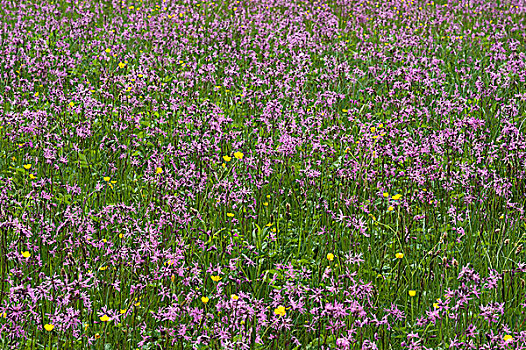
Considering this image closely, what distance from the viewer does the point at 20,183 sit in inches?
211

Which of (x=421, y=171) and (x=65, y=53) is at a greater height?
(x=65, y=53)

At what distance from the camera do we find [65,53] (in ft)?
28.3

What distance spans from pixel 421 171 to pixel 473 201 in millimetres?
592

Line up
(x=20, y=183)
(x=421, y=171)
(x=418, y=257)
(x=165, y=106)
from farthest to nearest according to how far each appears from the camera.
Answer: (x=165, y=106) < (x=20, y=183) < (x=421, y=171) < (x=418, y=257)

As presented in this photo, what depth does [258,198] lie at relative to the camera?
499 centimetres

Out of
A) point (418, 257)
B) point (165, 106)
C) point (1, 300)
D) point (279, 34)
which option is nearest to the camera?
point (1, 300)

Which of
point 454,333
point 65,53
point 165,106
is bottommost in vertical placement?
point 454,333

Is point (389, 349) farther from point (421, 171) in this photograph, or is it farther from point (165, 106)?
point (165, 106)

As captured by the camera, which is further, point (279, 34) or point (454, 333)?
point (279, 34)

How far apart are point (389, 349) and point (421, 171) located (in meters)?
1.64

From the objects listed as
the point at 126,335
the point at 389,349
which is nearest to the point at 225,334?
the point at 126,335

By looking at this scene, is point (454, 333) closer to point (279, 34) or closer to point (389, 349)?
point (389, 349)

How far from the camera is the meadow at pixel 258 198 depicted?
3.46m

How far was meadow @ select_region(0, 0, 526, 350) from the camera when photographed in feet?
11.4
